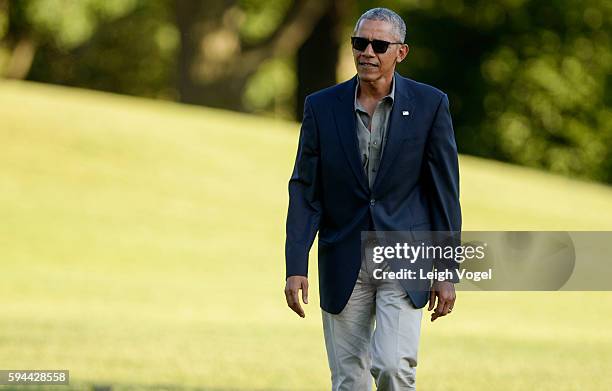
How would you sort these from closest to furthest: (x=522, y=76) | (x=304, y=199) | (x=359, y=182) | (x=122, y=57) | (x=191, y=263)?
Answer: (x=359, y=182) < (x=304, y=199) < (x=191, y=263) < (x=522, y=76) < (x=122, y=57)

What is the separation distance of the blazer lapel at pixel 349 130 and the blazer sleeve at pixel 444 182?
31 centimetres

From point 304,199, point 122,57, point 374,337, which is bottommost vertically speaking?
point 374,337

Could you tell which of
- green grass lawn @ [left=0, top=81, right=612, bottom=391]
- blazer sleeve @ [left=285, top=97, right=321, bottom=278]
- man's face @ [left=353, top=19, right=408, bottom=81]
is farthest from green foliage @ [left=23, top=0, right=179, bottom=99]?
man's face @ [left=353, top=19, right=408, bottom=81]

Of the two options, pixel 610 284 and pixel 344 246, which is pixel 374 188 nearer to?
pixel 344 246

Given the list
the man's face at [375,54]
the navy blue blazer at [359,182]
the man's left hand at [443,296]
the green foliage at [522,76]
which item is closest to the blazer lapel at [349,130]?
the navy blue blazer at [359,182]

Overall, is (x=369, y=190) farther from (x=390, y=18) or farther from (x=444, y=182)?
(x=390, y=18)

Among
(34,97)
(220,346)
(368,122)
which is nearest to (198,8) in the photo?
(34,97)

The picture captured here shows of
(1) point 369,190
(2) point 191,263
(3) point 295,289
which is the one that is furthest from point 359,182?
(2) point 191,263

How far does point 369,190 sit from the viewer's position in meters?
6.50

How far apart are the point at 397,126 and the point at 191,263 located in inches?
677

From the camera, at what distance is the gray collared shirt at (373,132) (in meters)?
6.52

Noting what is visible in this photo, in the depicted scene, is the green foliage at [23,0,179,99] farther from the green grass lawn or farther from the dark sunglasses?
the dark sunglasses

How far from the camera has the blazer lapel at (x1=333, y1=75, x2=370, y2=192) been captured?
6477 mm

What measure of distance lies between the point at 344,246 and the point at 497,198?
23094 millimetres
